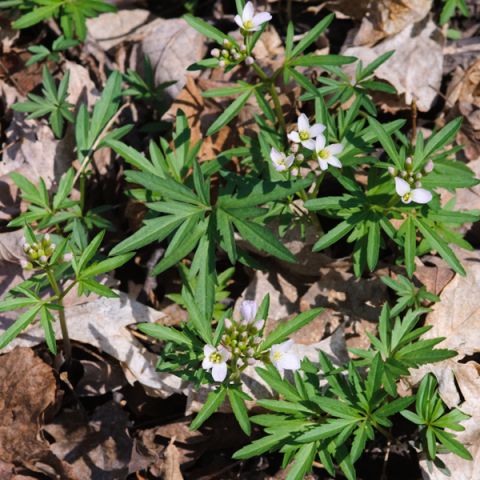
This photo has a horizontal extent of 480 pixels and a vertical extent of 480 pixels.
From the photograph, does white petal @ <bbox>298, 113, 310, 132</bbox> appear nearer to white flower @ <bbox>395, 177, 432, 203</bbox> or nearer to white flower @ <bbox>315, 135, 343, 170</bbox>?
white flower @ <bbox>315, 135, 343, 170</bbox>

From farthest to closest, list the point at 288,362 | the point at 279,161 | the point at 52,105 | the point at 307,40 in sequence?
the point at 52,105
the point at 307,40
the point at 279,161
the point at 288,362

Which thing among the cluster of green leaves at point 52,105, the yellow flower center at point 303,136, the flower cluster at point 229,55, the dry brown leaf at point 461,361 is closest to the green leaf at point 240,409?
the dry brown leaf at point 461,361

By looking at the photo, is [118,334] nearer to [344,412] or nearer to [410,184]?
[344,412]

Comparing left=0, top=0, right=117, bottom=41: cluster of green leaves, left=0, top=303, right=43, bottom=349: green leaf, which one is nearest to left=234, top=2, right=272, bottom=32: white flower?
left=0, top=0, right=117, bottom=41: cluster of green leaves

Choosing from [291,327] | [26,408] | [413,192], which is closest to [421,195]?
[413,192]

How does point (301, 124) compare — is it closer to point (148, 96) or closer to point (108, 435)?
point (148, 96)

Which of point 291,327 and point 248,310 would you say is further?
point 291,327

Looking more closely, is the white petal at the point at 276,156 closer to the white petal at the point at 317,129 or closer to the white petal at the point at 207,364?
the white petal at the point at 317,129
